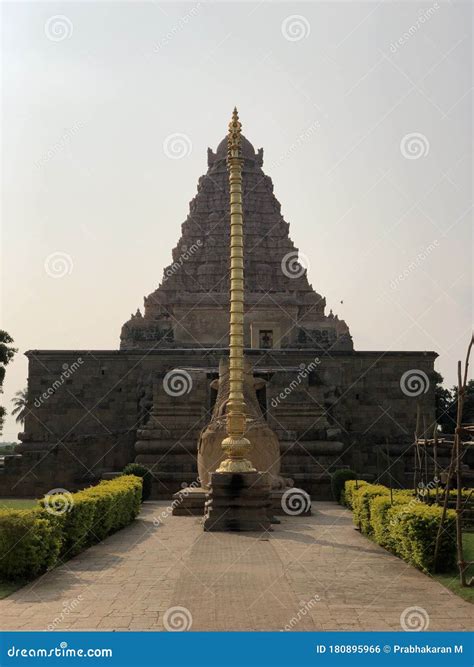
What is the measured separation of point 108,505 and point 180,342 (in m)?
26.1

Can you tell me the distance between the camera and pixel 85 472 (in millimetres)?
28188

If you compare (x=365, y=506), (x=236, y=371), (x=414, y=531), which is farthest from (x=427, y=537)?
(x=236, y=371)

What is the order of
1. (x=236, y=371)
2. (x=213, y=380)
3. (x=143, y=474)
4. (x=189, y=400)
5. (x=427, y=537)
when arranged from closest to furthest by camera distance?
(x=427, y=537) < (x=236, y=371) < (x=143, y=474) < (x=213, y=380) < (x=189, y=400)

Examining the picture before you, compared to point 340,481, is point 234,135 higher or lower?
higher

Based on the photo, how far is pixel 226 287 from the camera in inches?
1737

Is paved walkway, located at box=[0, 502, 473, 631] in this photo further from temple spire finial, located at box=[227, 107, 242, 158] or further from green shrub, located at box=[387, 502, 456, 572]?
temple spire finial, located at box=[227, 107, 242, 158]

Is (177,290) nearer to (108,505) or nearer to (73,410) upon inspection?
(73,410)

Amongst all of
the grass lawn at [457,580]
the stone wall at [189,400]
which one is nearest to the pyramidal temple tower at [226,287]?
the stone wall at [189,400]

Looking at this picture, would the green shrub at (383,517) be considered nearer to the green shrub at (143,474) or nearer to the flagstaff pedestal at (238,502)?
the flagstaff pedestal at (238,502)

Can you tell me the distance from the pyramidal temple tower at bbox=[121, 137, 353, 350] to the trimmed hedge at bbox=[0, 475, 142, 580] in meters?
23.1

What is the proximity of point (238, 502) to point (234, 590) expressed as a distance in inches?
252

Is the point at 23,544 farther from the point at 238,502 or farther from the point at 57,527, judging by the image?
the point at 238,502

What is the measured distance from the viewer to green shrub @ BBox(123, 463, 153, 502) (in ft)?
77.0

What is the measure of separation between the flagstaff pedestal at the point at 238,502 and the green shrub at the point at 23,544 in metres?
5.07
